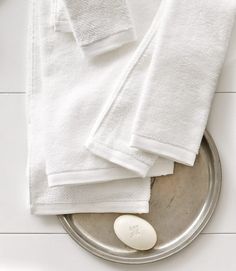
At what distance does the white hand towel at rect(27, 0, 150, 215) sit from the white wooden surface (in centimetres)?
3

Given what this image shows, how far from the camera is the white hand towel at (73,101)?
932 mm

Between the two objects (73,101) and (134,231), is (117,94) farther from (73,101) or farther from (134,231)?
(134,231)

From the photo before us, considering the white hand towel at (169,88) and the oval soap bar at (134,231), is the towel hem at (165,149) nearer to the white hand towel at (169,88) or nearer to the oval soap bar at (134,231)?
the white hand towel at (169,88)

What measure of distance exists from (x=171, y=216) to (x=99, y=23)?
1.24 ft

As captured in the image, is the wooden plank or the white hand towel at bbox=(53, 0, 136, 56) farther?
the wooden plank

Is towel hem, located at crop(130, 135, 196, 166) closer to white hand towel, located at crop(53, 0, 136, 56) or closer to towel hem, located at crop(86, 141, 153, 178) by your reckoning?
towel hem, located at crop(86, 141, 153, 178)

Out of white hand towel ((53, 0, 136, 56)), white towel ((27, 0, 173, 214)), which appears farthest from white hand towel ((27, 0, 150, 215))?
white hand towel ((53, 0, 136, 56))

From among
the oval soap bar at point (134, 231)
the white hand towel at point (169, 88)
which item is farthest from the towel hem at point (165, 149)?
the oval soap bar at point (134, 231)

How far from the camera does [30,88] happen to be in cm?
98

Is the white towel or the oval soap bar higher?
the white towel

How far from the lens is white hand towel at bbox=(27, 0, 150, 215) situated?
963mm

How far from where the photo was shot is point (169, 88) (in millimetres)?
906

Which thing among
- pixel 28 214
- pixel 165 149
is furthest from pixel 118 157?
pixel 28 214

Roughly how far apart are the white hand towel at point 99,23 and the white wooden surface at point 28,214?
0.47 feet
